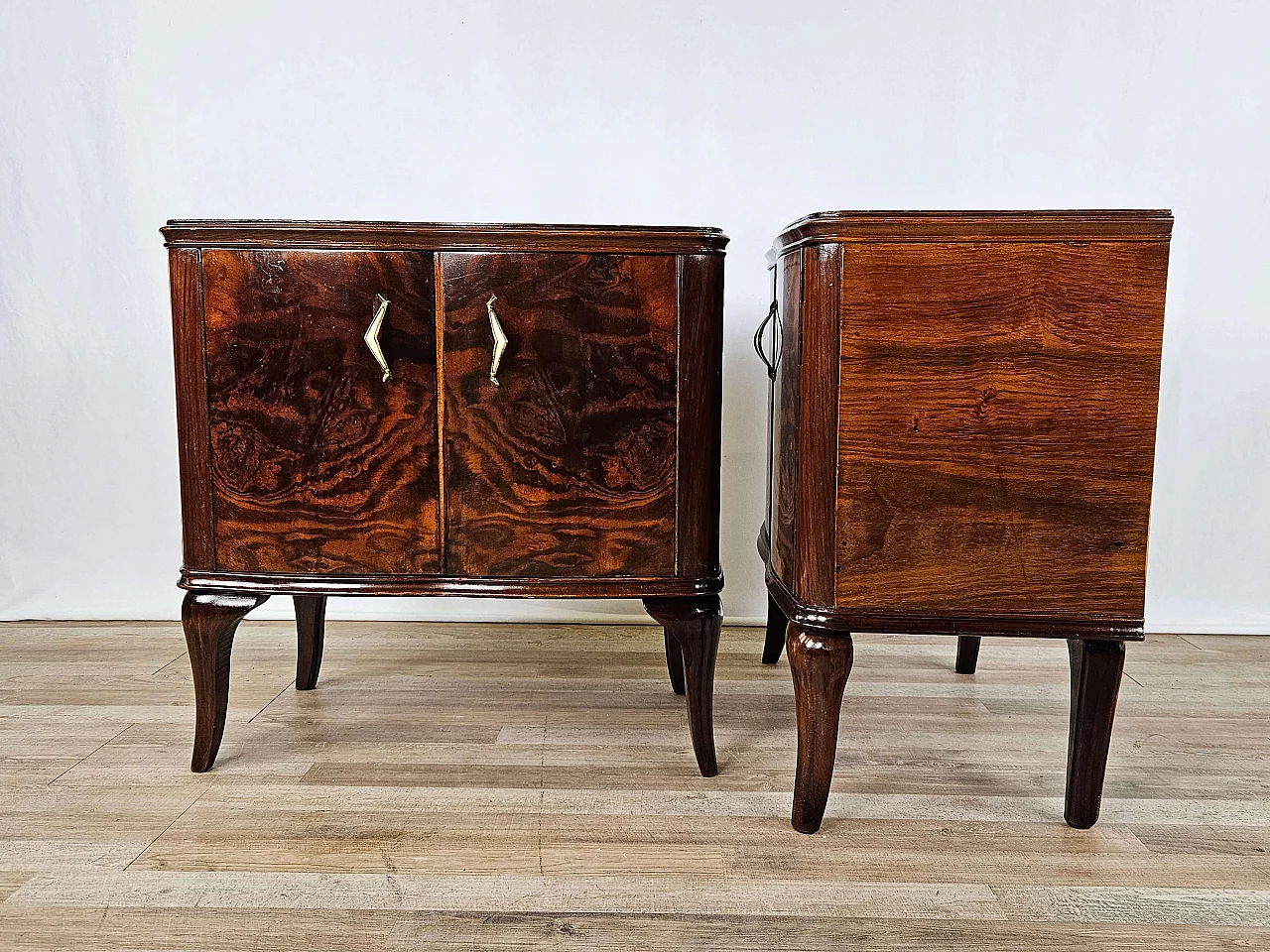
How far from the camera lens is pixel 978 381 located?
4.05 feet

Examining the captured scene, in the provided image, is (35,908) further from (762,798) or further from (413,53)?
(413,53)

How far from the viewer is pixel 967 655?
1995 mm

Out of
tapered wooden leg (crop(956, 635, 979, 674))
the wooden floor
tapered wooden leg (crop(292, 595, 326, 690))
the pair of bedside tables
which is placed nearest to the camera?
the wooden floor

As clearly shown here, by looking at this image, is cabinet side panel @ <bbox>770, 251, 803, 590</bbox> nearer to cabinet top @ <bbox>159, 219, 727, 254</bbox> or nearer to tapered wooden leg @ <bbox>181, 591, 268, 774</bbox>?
cabinet top @ <bbox>159, 219, 727, 254</bbox>

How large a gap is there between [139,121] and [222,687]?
145 cm

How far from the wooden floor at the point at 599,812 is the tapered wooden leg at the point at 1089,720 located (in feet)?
0.15

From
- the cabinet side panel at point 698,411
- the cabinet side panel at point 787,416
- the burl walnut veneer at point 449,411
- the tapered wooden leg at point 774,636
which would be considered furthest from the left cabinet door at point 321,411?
the tapered wooden leg at point 774,636

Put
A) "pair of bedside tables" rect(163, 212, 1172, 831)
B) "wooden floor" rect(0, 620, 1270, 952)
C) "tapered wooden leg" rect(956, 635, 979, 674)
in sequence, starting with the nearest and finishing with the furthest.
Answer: "wooden floor" rect(0, 620, 1270, 952), "pair of bedside tables" rect(163, 212, 1172, 831), "tapered wooden leg" rect(956, 635, 979, 674)

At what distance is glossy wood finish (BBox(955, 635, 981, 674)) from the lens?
199 cm

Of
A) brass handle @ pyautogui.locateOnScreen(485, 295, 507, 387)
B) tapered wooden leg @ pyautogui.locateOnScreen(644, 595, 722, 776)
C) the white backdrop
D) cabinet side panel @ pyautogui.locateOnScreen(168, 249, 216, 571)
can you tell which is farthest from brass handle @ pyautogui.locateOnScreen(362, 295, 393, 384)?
the white backdrop

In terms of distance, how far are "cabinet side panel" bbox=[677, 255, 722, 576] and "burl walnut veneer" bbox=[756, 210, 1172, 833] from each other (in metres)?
0.15

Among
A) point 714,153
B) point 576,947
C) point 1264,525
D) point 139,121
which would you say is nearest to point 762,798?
point 576,947

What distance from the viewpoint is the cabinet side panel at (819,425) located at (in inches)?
49.1

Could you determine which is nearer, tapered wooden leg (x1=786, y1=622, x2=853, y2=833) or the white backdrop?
tapered wooden leg (x1=786, y1=622, x2=853, y2=833)
